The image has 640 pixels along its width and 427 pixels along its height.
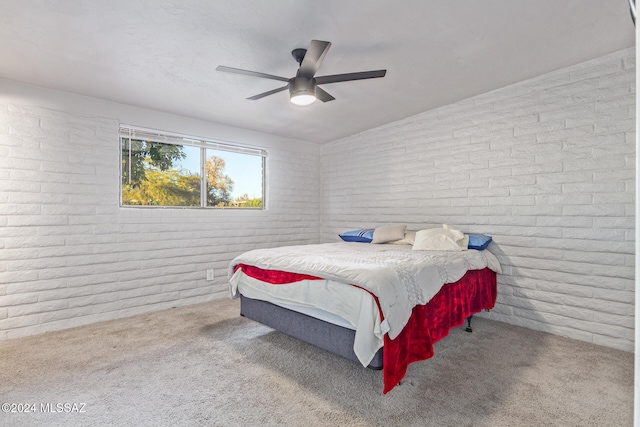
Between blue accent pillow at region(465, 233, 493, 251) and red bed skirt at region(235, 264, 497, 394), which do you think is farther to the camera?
blue accent pillow at region(465, 233, 493, 251)

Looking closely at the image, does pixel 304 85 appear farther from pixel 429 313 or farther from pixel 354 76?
pixel 429 313

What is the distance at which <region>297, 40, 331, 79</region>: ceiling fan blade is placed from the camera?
6.31 ft

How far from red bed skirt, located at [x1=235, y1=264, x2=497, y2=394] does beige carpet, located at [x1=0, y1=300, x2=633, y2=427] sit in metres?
0.20

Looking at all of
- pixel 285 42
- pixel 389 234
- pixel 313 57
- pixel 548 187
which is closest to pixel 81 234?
pixel 285 42

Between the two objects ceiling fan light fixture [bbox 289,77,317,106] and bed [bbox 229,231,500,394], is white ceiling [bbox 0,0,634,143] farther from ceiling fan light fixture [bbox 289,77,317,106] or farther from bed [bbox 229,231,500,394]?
bed [bbox 229,231,500,394]

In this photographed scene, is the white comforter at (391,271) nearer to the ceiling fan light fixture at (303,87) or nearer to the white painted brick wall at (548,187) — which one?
the white painted brick wall at (548,187)

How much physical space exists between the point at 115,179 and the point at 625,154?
4531mm

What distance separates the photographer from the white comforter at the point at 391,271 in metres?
1.86

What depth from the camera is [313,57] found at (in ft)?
6.79

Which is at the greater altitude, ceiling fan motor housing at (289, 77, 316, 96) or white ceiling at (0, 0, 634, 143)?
white ceiling at (0, 0, 634, 143)

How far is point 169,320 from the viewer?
324 cm

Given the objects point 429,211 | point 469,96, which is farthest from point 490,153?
point 429,211

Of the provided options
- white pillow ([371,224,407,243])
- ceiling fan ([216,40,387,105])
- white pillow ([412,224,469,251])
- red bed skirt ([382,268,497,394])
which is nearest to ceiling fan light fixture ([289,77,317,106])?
ceiling fan ([216,40,387,105])

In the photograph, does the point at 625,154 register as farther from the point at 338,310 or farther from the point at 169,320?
the point at 169,320
